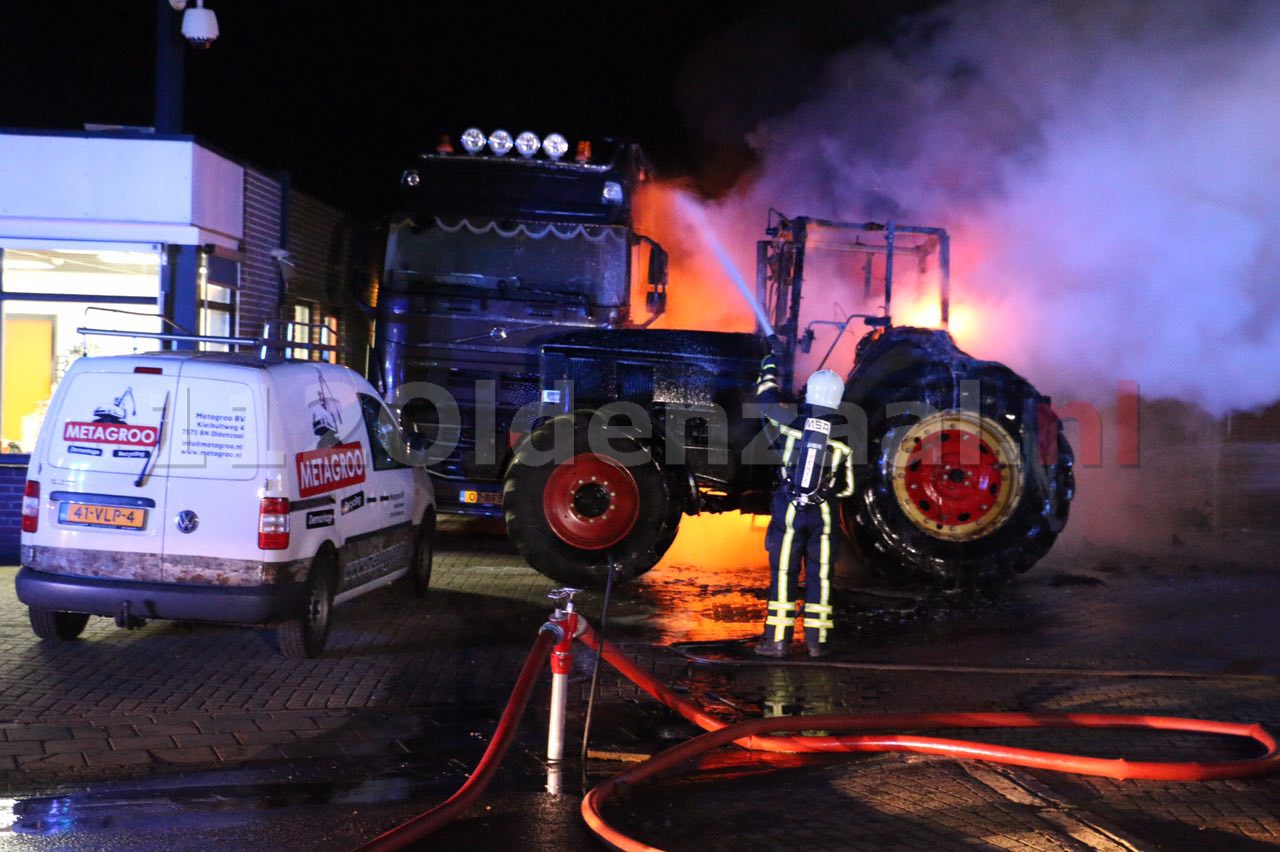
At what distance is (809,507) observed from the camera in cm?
905

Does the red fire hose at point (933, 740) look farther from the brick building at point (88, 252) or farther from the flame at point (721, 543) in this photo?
the brick building at point (88, 252)

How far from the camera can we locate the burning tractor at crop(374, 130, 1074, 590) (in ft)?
33.5

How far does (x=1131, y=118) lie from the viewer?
1157cm

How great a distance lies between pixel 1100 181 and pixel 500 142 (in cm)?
558

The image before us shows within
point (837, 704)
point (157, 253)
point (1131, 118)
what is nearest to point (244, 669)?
point (837, 704)

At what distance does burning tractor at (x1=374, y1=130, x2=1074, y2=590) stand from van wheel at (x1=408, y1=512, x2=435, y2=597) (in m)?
0.65

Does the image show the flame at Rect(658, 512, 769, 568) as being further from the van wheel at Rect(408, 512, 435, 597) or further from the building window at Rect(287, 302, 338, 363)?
the building window at Rect(287, 302, 338, 363)

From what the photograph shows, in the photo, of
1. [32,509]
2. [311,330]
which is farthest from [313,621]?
[311,330]

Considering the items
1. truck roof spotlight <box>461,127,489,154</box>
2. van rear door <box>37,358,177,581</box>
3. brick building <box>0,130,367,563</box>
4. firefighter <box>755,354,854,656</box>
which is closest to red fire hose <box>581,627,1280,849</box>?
firefighter <box>755,354,854,656</box>

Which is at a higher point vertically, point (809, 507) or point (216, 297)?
point (216, 297)

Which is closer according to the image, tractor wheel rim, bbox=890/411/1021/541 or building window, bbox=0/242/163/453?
tractor wheel rim, bbox=890/411/1021/541

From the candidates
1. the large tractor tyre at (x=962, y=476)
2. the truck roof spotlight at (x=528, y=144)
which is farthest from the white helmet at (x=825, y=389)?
the truck roof spotlight at (x=528, y=144)

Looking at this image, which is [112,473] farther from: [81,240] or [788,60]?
[788,60]

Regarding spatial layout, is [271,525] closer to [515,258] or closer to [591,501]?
[591,501]
